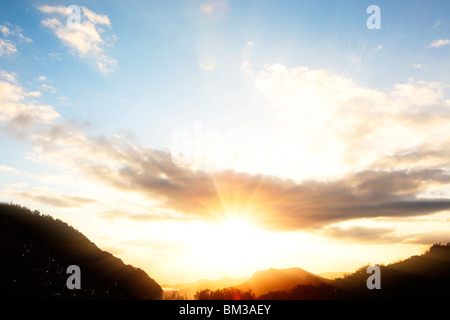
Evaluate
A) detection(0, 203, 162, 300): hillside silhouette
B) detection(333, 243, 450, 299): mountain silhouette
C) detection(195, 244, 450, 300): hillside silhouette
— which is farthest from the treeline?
detection(0, 203, 162, 300): hillside silhouette

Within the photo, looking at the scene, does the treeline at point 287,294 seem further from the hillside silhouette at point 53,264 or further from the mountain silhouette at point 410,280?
the hillside silhouette at point 53,264

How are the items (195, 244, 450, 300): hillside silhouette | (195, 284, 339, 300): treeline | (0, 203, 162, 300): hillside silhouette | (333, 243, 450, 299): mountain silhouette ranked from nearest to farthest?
1. (0, 203, 162, 300): hillside silhouette
2. (195, 284, 339, 300): treeline
3. (195, 244, 450, 300): hillside silhouette
4. (333, 243, 450, 299): mountain silhouette

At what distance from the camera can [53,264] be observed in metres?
23.1

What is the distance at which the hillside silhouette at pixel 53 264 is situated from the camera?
62.7 feet

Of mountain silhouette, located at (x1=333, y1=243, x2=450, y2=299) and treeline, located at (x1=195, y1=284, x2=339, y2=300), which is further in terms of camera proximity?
mountain silhouette, located at (x1=333, y1=243, x2=450, y2=299)

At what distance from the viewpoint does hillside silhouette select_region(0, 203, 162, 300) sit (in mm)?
19109

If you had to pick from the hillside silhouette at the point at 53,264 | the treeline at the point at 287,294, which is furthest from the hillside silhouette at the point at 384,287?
the hillside silhouette at the point at 53,264

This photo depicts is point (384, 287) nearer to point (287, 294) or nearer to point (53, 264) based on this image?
point (287, 294)

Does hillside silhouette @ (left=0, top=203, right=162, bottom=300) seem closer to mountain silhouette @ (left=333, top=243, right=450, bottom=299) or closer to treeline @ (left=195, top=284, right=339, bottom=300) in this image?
treeline @ (left=195, top=284, right=339, bottom=300)
